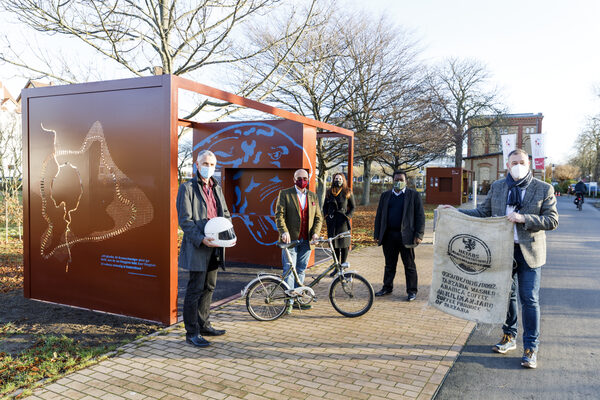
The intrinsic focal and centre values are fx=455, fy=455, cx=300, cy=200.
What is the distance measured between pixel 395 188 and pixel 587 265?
216 inches

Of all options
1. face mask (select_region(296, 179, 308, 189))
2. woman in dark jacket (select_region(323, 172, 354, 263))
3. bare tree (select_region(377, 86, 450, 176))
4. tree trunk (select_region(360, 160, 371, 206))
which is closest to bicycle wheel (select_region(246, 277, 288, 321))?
face mask (select_region(296, 179, 308, 189))

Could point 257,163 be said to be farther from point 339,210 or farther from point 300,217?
point 300,217

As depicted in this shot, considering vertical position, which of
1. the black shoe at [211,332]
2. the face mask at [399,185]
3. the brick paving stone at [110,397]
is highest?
the face mask at [399,185]

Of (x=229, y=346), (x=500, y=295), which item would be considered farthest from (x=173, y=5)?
(x=500, y=295)

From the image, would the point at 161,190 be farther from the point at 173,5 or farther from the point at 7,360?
the point at 173,5

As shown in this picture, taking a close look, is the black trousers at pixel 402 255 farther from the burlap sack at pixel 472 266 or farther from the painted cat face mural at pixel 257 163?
the painted cat face mural at pixel 257 163

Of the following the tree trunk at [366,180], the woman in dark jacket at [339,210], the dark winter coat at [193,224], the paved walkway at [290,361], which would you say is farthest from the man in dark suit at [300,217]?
the tree trunk at [366,180]

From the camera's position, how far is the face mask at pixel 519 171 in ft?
13.3

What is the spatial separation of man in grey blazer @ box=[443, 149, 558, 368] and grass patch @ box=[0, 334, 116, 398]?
3.87 m

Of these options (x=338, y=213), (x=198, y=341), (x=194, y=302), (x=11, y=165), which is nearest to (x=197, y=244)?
(x=194, y=302)

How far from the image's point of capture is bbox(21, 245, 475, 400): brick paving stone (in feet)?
11.6

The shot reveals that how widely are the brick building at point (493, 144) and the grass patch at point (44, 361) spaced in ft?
119

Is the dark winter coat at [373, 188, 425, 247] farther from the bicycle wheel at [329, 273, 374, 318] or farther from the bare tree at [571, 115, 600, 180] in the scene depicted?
the bare tree at [571, 115, 600, 180]

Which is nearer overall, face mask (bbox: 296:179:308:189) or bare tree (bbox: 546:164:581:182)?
face mask (bbox: 296:179:308:189)
